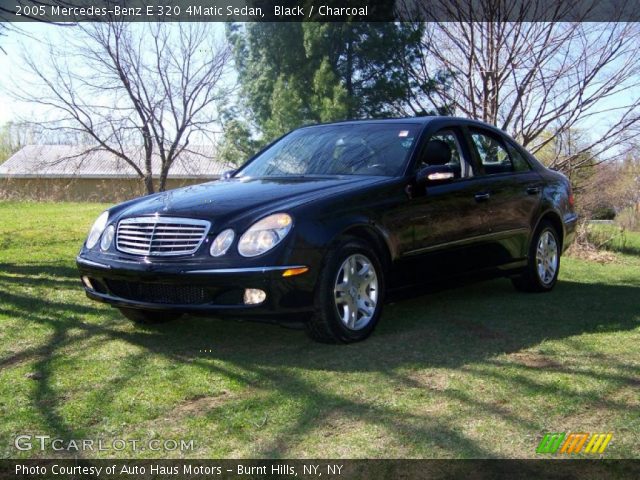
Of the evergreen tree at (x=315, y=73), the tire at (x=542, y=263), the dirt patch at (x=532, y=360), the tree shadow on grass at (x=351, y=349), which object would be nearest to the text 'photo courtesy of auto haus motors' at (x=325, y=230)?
Answer: the tire at (x=542, y=263)

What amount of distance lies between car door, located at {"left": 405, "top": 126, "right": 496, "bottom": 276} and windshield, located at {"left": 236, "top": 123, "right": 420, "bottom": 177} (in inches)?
8.6

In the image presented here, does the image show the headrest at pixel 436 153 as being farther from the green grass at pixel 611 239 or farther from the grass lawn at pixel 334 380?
the green grass at pixel 611 239

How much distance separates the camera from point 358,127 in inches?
248

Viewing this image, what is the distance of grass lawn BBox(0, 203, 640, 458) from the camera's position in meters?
3.36

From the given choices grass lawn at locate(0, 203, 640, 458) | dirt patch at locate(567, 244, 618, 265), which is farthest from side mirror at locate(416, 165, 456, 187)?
dirt patch at locate(567, 244, 618, 265)

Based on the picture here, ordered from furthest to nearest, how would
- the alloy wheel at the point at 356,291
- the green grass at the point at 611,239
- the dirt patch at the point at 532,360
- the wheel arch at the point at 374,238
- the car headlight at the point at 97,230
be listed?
1. the green grass at the point at 611,239
2. the car headlight at the point at 97,230
3. the wheel arch at the point at 374,238
4. the alloy wheel at the point at 356,291
5. the dirt patch at the point at 532,360

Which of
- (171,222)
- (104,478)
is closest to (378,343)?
(171,222)

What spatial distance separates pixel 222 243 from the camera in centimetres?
466

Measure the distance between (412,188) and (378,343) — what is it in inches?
48.7

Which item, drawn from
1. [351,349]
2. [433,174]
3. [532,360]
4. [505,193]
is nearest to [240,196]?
[351,349]

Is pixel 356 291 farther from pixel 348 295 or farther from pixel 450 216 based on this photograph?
pixel 450 216

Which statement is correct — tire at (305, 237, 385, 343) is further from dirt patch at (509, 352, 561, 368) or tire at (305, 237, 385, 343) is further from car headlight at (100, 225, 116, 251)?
car headlight at (100, 225, 116, 251)

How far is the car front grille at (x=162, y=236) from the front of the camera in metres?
4.75

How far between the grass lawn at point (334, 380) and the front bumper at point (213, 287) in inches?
13.8
